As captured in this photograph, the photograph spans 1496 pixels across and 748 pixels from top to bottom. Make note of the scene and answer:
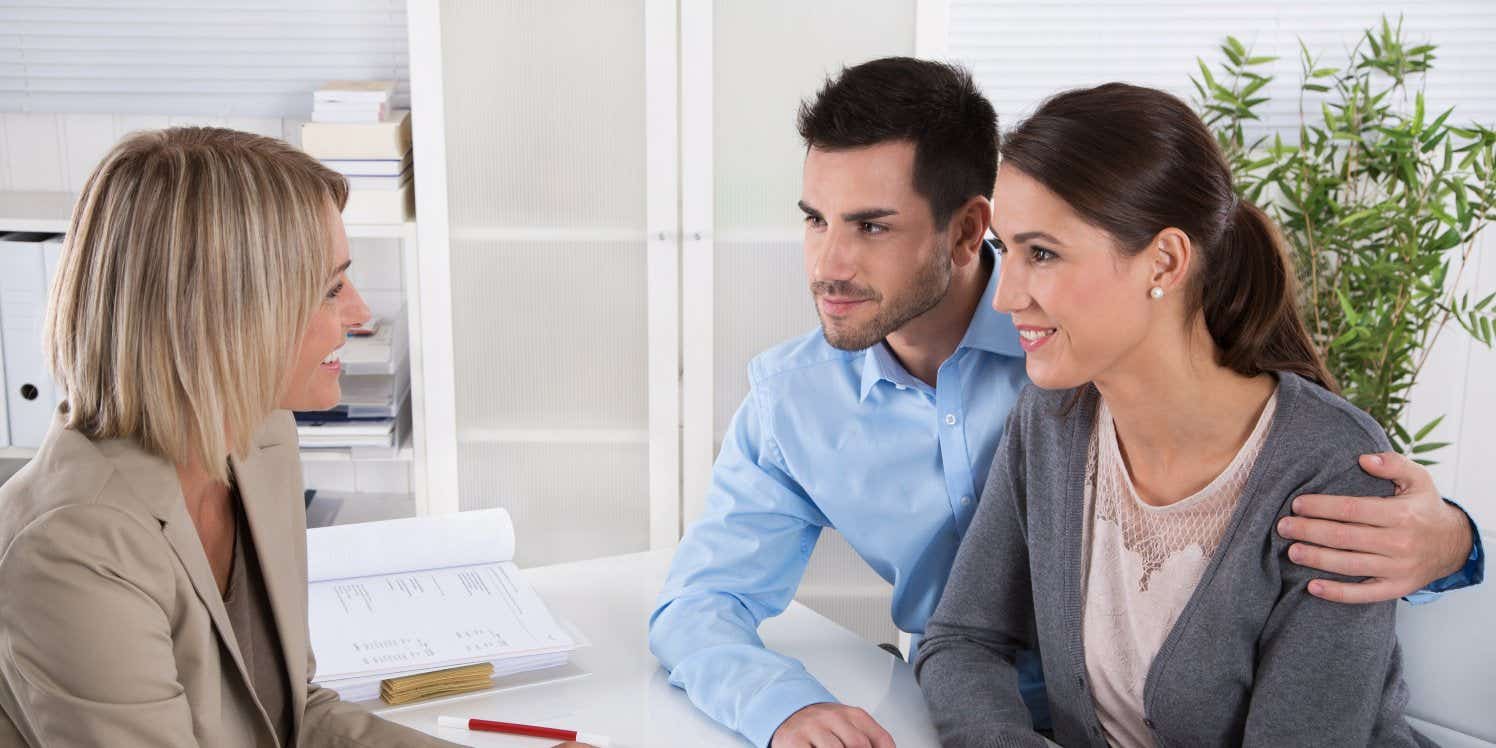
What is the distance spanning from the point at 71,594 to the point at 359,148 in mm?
1847

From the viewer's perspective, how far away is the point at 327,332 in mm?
1275

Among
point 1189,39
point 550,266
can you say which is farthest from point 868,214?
point 1189,39

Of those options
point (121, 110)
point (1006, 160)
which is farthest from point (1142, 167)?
point (121, 110)

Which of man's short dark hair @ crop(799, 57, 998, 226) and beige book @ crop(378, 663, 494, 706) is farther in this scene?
man's short dark hair @ crop(799, 57, 998, 226)

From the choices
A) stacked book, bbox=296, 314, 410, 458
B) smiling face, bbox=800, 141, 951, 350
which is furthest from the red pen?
stacked book, bbox=296, 314, 410, 458

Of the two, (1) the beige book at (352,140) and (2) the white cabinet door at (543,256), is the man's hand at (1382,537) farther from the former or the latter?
(1) the beige book at (352,140)

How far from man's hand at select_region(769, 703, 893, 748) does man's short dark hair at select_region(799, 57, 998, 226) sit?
71 cm

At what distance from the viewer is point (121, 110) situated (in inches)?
121

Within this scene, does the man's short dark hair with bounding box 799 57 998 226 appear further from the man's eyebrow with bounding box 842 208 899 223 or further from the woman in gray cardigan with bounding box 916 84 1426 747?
the woman in gray cardigan with bounding box 916 84 1426 747

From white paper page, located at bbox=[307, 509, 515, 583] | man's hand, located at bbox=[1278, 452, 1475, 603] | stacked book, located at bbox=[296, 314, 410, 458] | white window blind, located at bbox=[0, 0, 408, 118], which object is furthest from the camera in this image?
white window blind, located at bbox=[0, 0, 408, 118]

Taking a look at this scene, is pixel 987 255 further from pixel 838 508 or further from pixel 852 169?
pixel 838 508

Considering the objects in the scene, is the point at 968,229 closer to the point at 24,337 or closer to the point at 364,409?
the point at 364,409

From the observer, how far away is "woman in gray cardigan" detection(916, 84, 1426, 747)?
1250 mm

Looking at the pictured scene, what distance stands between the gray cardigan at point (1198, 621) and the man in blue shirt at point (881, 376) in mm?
158
